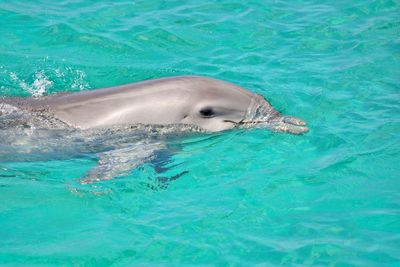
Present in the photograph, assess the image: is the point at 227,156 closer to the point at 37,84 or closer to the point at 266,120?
the point at 266,120

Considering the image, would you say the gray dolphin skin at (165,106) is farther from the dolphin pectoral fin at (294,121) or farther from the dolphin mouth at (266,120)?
the dolphin pectoral fin at (294,121)

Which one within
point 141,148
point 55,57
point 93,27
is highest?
point 93,27

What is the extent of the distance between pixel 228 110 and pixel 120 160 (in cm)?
155

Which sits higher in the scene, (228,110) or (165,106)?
(228,110)

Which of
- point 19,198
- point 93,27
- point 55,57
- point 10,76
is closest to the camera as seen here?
point 19,198

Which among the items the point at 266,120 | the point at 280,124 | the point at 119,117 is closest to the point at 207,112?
the point at 266,120

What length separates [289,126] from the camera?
859 cm

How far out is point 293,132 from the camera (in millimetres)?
8562

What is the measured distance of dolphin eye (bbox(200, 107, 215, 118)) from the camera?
27.2 ft

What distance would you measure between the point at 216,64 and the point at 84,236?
524 cm

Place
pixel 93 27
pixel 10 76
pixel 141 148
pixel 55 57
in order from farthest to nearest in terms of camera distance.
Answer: pixel 93 27 < pixel 55 57 < pixel 10 76 < pixel 141 148

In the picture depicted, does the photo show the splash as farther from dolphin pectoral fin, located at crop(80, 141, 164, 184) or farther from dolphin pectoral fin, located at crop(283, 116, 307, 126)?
dolphin pectoral fin, located at crop(283, 116, 307, 126)

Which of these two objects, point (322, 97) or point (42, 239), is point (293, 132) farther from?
point (42, 239)

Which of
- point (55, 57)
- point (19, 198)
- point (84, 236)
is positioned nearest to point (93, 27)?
point (55, 57)
